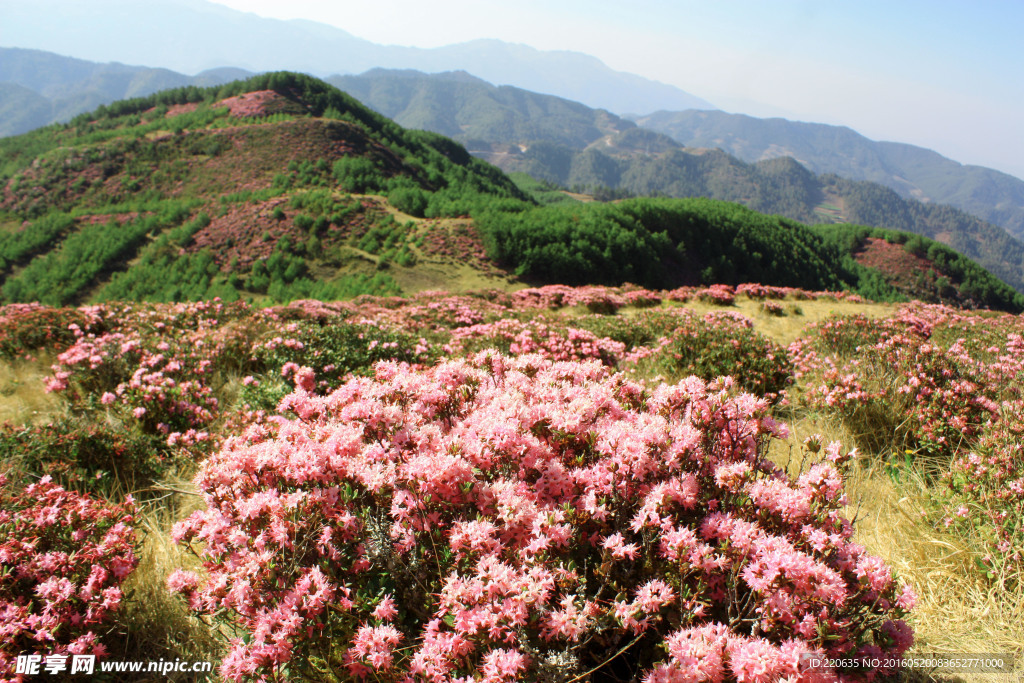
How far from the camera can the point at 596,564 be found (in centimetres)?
191

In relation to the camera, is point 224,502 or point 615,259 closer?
point 224,502

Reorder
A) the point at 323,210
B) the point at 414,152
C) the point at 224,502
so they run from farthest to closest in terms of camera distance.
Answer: the point at 414,152, the point at 323,210, the point at 224,502

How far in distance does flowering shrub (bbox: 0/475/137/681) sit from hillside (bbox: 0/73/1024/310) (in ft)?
79.6

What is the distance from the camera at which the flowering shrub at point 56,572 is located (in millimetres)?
2150

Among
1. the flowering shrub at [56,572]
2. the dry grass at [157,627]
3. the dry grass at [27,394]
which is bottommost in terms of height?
the dry grass at [27,394]

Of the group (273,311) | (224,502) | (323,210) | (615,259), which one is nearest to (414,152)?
(323,210)

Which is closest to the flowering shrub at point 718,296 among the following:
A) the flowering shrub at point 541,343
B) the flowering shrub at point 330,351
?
the flowering shrub at point 541,343

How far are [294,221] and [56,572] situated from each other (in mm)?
37118

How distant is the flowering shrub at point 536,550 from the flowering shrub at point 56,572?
0.48 metres

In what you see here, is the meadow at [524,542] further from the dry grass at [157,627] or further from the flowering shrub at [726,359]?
the flowering shrub at [726,359]

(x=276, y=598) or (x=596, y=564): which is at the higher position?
(x=596, y=564)

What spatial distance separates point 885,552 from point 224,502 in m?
4.05

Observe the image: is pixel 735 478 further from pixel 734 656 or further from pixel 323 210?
pixel 323 210

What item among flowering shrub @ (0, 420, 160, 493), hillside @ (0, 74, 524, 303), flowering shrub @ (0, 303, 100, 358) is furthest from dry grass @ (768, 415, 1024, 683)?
hillside @ (0, 74, 524, 303)
